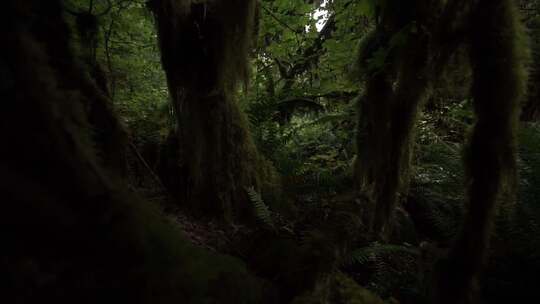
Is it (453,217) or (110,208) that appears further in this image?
(453,217)

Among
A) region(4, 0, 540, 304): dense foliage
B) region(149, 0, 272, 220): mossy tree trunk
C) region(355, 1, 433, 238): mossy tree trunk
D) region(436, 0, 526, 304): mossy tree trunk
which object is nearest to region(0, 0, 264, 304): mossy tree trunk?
region(4, 0, 540, 304): dense foliage

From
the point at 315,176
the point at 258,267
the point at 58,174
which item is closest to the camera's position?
the point at 58,174

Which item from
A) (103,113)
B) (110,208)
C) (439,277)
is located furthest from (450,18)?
(103,113)

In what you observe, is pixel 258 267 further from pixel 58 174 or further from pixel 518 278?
pixel 518 278

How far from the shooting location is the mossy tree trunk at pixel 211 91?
275 centimetres

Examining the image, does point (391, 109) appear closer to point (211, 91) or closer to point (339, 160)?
point (211, 91)

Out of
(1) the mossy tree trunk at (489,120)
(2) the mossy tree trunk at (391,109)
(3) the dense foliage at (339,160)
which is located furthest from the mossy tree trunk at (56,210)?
(2) the mossy tree trunk at (391,109)

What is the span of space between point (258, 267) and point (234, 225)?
33.6 inches

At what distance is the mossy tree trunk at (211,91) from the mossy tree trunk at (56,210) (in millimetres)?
2006

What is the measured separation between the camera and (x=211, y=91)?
292 centimetres

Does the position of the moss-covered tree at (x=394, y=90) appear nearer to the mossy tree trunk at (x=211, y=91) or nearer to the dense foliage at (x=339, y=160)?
the dense foliage at (x=339, y=160)

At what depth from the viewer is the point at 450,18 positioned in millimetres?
1632

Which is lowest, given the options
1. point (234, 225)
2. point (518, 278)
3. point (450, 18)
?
point (518, 278)

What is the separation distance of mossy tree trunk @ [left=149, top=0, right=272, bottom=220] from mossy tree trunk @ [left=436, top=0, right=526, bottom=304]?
2040 mm
